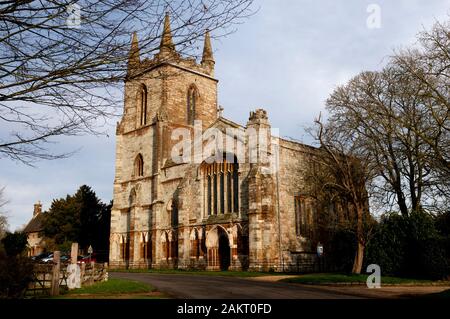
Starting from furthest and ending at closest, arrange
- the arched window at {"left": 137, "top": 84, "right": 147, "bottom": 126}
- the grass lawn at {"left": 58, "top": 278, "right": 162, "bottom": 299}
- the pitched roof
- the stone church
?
1. the pitched roof
2. the arched window at {"left": 137, "top": 84, "right": 147, "bottom": 126}
3. the stone church
4. the grass lawn at {"left": 58, "top": 278, "right": 162, "bottom": 299}

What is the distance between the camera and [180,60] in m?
7.40

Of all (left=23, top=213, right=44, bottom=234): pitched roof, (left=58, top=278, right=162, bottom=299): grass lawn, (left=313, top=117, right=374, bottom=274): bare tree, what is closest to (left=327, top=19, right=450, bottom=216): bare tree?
(left=313, top=117, right=374, bottom=274): bare tree

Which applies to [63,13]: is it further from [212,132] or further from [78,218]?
[78,218]

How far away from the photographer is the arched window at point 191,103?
42031 millimetres

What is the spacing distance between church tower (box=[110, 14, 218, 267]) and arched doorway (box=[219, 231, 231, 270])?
19.3 ft

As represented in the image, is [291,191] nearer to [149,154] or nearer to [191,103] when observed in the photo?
[149,154]

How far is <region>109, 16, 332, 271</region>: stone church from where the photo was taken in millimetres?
29016

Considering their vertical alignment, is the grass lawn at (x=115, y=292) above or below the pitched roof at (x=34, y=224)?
below

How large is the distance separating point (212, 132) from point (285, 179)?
663 centimetres

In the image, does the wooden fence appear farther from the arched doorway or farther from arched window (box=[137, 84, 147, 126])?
arched window (box=[137, 84, 147, 126])

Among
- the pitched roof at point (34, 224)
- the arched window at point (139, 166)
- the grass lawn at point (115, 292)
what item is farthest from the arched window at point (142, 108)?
the pitched roof at point (34, 224)

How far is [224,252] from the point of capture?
1240 inches

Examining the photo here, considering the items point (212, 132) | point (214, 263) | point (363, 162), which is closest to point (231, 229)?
point (214, 263)

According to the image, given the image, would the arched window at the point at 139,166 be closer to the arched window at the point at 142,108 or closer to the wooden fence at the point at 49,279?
the arched window at the point at 142,108
